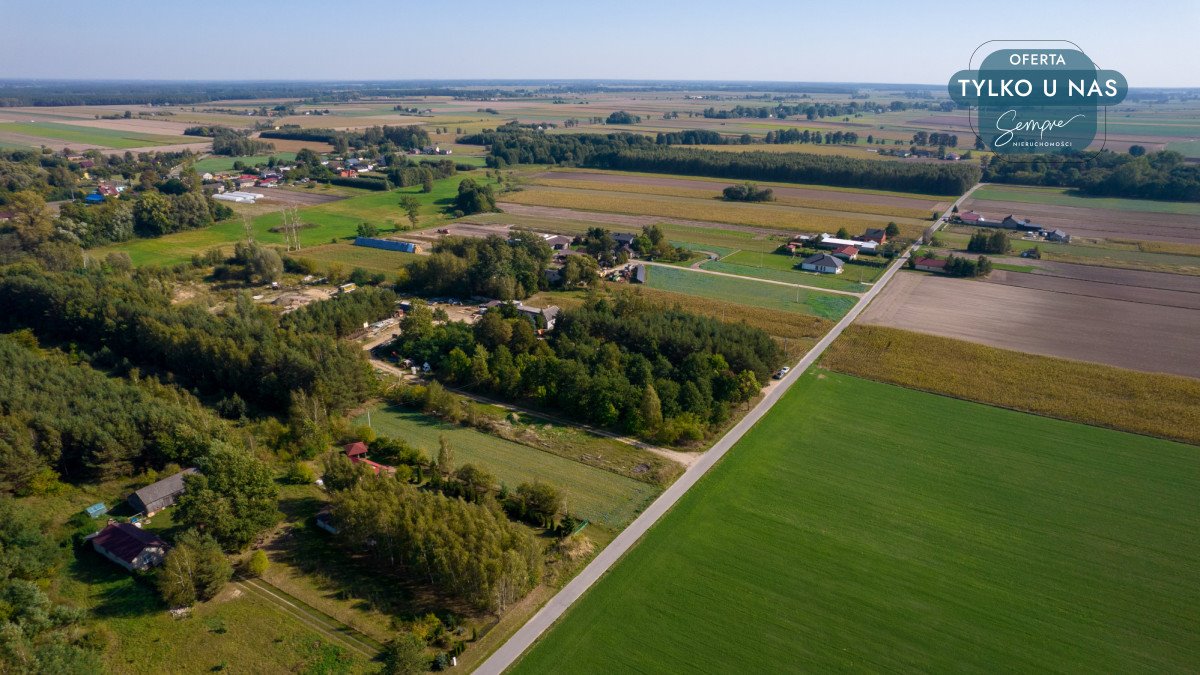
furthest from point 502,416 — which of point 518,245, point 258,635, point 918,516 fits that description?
point 518,245

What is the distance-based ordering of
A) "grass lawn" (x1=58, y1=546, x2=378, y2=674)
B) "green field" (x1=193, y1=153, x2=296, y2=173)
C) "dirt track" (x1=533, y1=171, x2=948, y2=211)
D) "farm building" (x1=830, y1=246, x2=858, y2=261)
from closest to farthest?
1. "grass lawn" (x1=58, y1=546, x2=378, y2=674)
2. "farm building" (x1=830, y1=246, x2=858, y2=261)
3. "dirt track" (x1=533, y1=171, x2=948, y2=211)
4. "green field" (x1=193, y1=153, x2=296, y2=173)

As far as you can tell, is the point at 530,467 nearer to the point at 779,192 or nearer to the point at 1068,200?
the point at 779,192

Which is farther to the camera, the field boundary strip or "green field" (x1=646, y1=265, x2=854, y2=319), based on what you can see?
"green field" (x1=646, y1=265, x2=854, y2=319)

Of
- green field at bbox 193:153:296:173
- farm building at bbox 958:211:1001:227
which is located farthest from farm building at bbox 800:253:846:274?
green field at bbox 193:153:296:173

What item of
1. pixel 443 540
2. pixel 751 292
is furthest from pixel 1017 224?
pixel 443 540

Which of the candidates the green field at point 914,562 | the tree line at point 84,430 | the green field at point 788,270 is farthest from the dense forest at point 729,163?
the tree line at point 84,430

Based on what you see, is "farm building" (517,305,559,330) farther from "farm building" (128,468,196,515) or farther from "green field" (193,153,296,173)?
"green field" (193,153,296,173)

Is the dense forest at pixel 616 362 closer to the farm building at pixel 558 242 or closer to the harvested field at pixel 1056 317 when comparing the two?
the harvested field at pixel 1056 317
